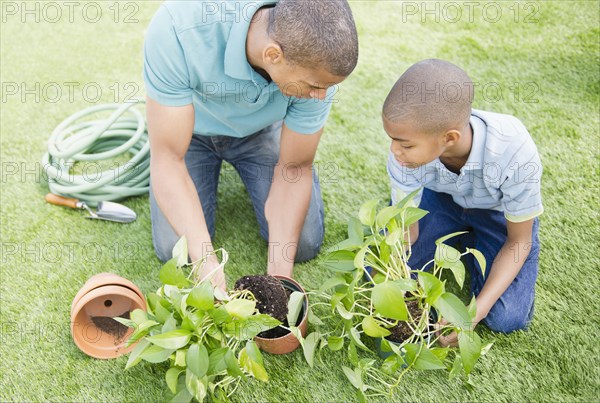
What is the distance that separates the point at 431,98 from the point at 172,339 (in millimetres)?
802

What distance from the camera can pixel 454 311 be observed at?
1332 millimetres

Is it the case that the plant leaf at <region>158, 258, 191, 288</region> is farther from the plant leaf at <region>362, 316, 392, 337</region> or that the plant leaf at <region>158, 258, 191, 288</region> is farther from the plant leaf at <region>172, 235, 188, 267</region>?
the plant leaf at <region>362, 316, 392, 337</region>

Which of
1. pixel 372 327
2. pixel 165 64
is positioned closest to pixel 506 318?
pixel 372 327

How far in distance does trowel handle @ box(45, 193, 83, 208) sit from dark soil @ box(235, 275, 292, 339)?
2.98 feet

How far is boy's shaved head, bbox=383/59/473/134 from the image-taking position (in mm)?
1376

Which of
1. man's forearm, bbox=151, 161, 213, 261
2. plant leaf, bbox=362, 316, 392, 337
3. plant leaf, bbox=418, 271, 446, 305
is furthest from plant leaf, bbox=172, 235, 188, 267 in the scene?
plant leaf, bbox=418, 271, 446, 305

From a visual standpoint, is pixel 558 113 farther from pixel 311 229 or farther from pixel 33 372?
pixel 33 372

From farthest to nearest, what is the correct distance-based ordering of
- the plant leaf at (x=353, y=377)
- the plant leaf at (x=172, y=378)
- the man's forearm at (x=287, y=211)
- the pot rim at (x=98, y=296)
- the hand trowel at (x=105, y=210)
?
1. the hand trowel at (x=105, y=210)
2. the man's forearm at (x=287, y=211)
3. the pot rim at (x=98, y=296)
4. the plant leaf at (x=353, y=377)
5. the plant leaf at (x=172, y=378)

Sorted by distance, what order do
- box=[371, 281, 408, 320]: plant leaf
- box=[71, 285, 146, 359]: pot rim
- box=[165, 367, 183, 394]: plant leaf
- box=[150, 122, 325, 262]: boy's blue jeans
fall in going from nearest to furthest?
box=[371, 281, 408, 320]: plant leaf → box=[165, 367, 183, 394]: plant leaf → box=[71, 285, 146, 359]: pot rim → box=[150, 122, 325, 262]: boy's blue jeans

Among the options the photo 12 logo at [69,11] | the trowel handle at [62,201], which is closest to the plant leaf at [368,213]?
the trowel handle at [62,201]

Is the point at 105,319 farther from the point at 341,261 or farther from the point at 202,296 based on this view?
the point at 341,261

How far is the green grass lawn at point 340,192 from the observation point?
5.22 feet

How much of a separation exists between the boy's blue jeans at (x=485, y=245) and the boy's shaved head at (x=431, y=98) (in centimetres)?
47

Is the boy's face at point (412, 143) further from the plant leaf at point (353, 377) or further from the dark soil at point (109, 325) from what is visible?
the dark soil at point (109, 325)
